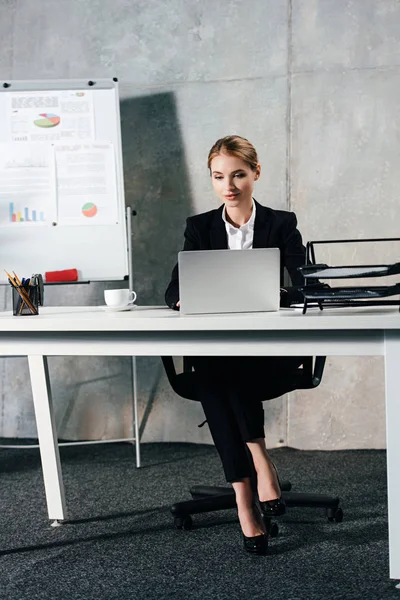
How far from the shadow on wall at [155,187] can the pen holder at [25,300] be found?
176cm

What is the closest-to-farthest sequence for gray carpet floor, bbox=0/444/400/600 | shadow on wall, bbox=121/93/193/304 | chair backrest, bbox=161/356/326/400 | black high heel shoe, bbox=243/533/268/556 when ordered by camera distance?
gray carpet floor, bbox=0/444/400/600 → black high heel shoe, bbox=243/533/268/556 → chair backrest, bbox=161/356/326/400 → shadow on wall, bbox=121/93/193/304

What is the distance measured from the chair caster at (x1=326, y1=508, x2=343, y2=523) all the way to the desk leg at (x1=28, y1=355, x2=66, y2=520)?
0.94 m

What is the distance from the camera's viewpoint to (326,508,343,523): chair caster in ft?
8.75

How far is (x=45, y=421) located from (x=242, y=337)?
938 millimetres

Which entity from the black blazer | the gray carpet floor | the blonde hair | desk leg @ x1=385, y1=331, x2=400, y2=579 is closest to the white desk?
desk leg @ x1=385, y1=331, x2=400, y2=579

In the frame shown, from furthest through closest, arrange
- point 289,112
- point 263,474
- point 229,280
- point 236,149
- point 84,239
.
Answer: point 289,112 → point 84,239 → point 236,149 → point 263,474 → point 229,280

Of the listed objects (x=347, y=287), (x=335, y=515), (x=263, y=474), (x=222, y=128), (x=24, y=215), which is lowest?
(x=335, y=515)

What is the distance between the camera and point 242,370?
250 cm

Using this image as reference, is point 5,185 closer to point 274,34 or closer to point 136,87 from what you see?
point 136,87

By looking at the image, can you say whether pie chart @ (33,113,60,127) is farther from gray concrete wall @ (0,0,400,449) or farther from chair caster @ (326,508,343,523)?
chair caster @ (326,508,343,523)

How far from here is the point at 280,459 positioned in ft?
12.2

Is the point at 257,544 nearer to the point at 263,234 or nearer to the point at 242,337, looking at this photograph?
the point at 242,337

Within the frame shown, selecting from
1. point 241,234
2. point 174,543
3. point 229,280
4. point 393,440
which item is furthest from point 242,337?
point 241,234

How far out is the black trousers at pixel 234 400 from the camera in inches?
93.9
